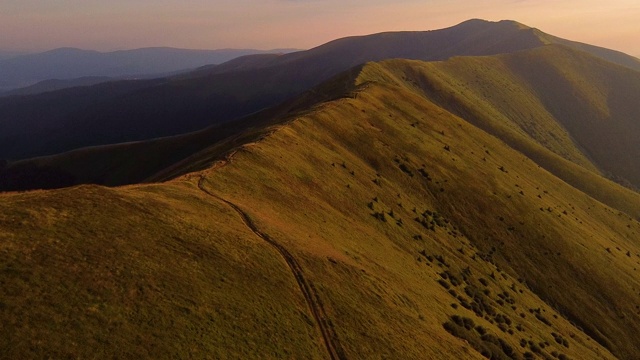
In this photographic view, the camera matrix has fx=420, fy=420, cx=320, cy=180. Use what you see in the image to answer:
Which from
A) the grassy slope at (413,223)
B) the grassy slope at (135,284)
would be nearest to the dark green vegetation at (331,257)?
the grassy slope at (135,284)

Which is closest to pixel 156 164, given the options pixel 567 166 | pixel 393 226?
pixel 393 226

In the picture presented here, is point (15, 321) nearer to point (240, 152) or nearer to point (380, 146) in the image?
point (240, 152)

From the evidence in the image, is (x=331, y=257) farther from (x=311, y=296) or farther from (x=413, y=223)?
(x=413, y=223)

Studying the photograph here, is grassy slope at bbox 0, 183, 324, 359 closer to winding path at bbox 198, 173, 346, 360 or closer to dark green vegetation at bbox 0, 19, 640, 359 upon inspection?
dark green vegetation at bbox 0, 19, 640, 359

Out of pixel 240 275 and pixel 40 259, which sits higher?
pixel 40 259

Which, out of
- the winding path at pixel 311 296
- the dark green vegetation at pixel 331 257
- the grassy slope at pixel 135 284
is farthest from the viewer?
the winding path at pixel 311 296

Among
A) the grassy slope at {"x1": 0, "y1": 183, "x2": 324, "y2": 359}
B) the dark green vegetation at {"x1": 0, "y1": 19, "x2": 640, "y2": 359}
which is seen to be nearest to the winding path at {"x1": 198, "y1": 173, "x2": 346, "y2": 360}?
the dark green vegetation at {"x1": 0, "y1": 19, "x2": 640, "y2": 359}

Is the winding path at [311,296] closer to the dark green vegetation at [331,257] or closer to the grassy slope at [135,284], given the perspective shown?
the dark green vegetation at [331,257]
